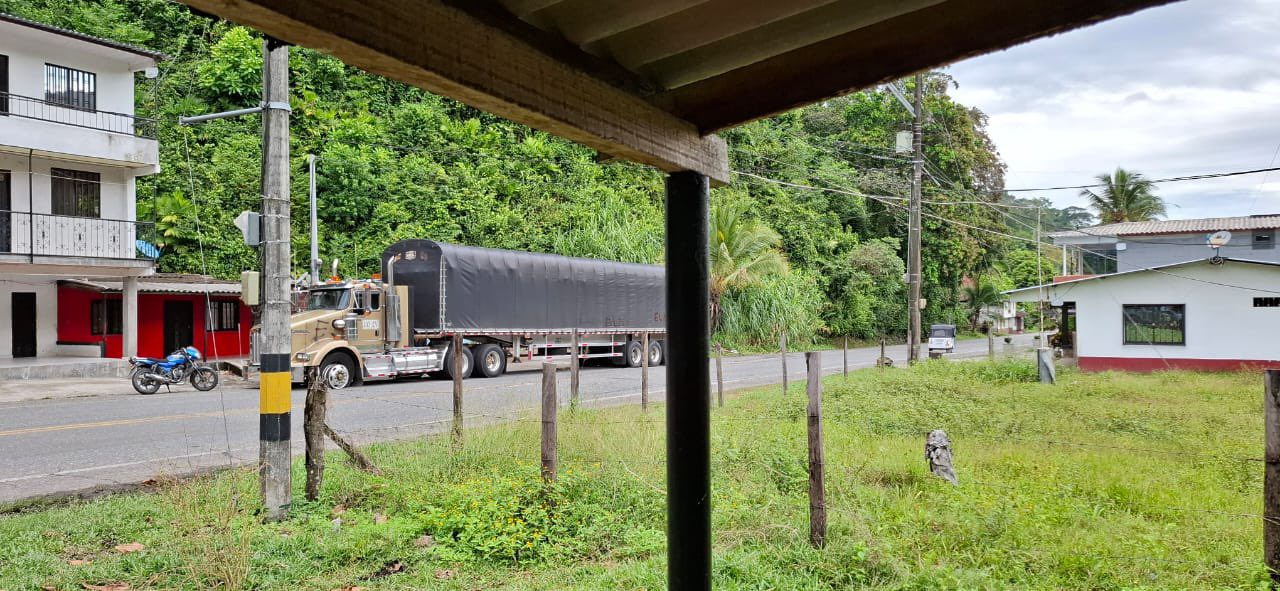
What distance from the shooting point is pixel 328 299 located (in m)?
18.3

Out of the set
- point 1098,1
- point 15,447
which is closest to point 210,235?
point 15,447

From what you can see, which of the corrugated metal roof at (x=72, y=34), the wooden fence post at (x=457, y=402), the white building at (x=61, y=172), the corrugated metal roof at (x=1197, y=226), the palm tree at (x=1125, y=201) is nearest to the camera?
the wooden fence post at (x=457, y=402)

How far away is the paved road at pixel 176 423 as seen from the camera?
8.45m

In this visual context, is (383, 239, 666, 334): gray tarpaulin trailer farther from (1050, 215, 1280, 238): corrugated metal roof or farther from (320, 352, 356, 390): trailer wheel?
(1050, 215, 1280, 238): corrugated metal roof

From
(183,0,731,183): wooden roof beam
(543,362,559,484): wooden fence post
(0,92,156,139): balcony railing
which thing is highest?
(0,92,156,139): balcony railing

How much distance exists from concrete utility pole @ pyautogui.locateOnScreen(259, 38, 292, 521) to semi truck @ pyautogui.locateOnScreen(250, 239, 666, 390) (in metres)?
9.49

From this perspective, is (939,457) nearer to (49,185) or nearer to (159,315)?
(49,185)

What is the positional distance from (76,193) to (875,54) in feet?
81.1

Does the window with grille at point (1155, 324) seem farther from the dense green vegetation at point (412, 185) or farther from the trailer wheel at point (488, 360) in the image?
the trailer wheel at point (488, 360)

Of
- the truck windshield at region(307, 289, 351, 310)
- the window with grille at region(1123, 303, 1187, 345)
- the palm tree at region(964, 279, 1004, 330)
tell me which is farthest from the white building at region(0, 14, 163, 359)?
the palm tree at region(964, 279, 1004, 330)

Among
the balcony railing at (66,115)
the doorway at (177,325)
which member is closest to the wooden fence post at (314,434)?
the balcony railing at (66,115)

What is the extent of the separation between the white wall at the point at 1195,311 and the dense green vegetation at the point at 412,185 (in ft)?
26.0

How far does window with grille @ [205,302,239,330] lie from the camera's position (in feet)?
86.4

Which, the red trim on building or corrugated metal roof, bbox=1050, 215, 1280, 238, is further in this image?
corrugated metal roof, bbox=1050, 215, 1280, 238
